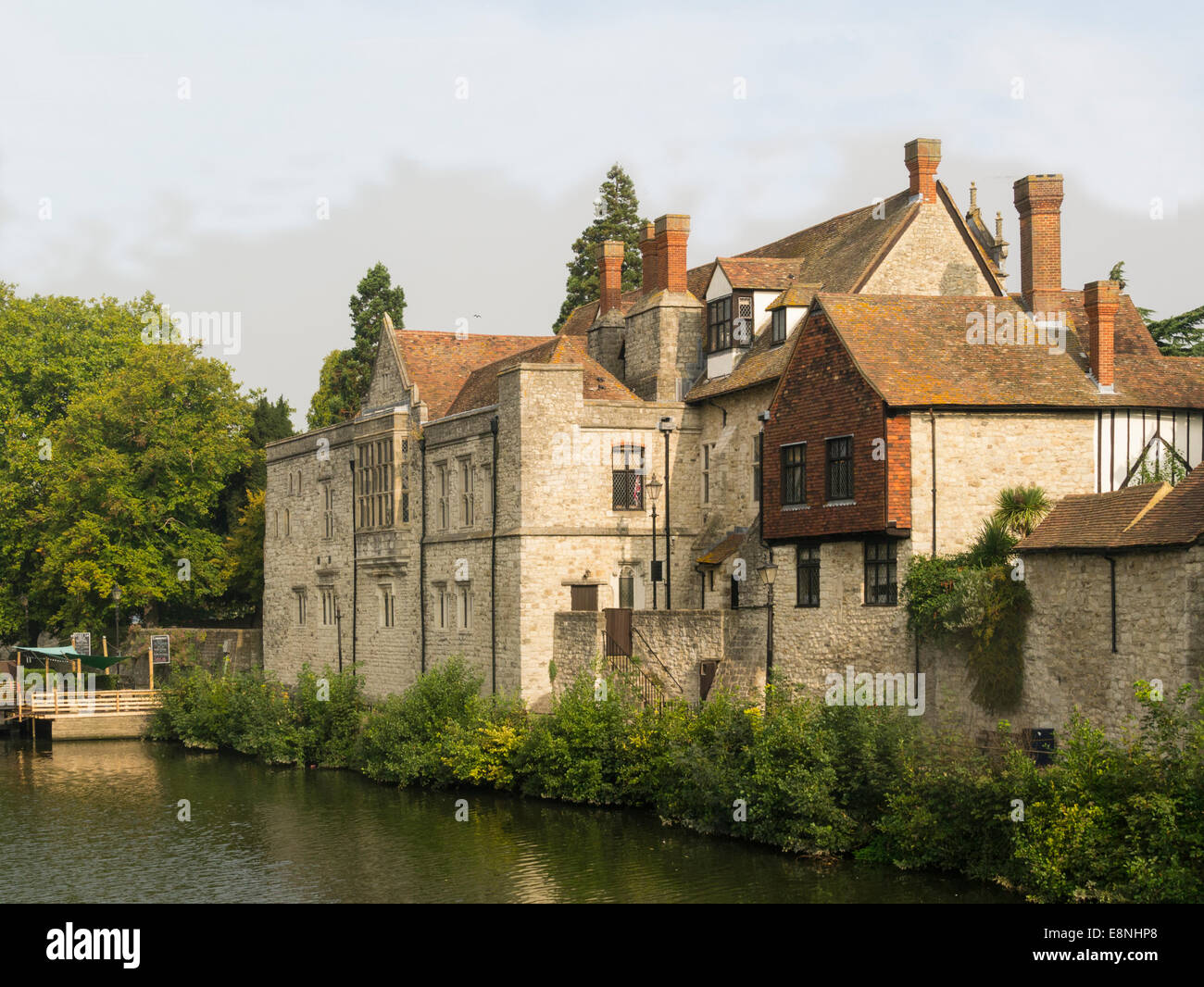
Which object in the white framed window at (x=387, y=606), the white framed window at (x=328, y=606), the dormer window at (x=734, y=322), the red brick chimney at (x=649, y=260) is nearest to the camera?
the dormer window at (x=734, y=322)

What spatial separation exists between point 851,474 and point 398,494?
17.1 meters

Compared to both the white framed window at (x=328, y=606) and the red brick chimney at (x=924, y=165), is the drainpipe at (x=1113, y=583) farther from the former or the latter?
the white framed window at (x=328, y=606)

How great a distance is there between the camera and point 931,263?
36469 mm

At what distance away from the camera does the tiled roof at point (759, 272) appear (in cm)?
3906

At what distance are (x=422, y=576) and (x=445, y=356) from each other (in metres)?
8.59

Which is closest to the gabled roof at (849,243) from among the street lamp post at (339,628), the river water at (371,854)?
the river water at (371,854)

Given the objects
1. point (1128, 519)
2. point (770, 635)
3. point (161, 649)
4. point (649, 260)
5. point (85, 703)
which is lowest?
point (85, 703)

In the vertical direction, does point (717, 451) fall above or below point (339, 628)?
above

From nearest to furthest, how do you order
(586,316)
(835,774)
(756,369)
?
1. (835,774)
2. (756,369)
3. (586,316)

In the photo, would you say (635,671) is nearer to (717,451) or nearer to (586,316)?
(717,451)

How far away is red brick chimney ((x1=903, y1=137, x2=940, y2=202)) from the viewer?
36.9 m

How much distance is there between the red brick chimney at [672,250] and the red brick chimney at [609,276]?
360 centimetres

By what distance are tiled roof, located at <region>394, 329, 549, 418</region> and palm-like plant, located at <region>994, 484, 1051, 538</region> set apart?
20.4m

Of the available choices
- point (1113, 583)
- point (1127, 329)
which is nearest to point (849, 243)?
point (1127, 329)
